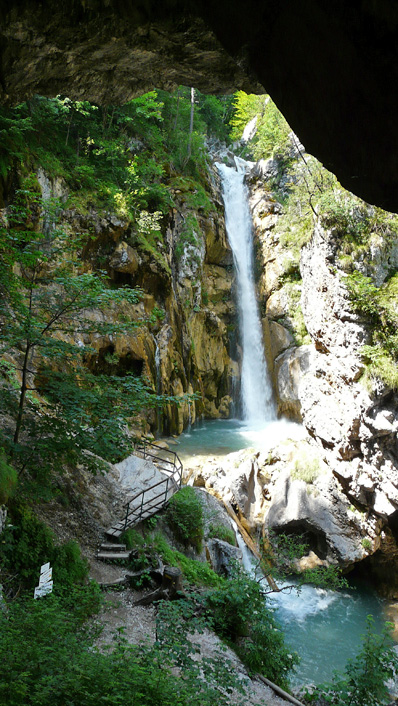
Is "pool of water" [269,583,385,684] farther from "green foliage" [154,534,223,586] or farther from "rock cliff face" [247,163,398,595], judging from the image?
"green foliage" [154,534,223,586]

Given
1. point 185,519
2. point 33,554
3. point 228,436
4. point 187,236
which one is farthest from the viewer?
point 187,236

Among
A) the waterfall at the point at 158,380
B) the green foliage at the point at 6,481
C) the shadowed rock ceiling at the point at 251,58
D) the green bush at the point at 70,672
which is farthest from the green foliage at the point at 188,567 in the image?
the waterfall at the point at 158,380

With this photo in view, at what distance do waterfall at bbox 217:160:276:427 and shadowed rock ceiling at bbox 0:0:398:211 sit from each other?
55.4ft

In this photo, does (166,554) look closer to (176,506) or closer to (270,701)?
(176,506)

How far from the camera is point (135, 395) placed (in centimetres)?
615

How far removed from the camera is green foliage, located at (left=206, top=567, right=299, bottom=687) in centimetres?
626

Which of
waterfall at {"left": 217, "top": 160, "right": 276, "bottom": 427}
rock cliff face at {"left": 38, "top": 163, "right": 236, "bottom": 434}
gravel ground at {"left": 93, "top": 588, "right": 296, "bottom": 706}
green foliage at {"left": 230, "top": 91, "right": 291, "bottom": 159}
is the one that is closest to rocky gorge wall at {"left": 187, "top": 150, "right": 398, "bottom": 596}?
rock cliff face at {"left": 38, "top": 163, "right": 236, "bottom": 434}

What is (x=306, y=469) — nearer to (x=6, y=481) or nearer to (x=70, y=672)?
(x=6, y=481)

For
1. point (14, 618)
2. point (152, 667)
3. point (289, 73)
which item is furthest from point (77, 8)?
point (152, 667)

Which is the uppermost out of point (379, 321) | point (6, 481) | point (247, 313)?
point (247, 313)

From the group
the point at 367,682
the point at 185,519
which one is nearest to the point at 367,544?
the point at 185,519

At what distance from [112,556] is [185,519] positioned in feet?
7.61

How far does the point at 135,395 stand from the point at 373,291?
8.98 meters

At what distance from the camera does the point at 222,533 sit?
35.8 ft
